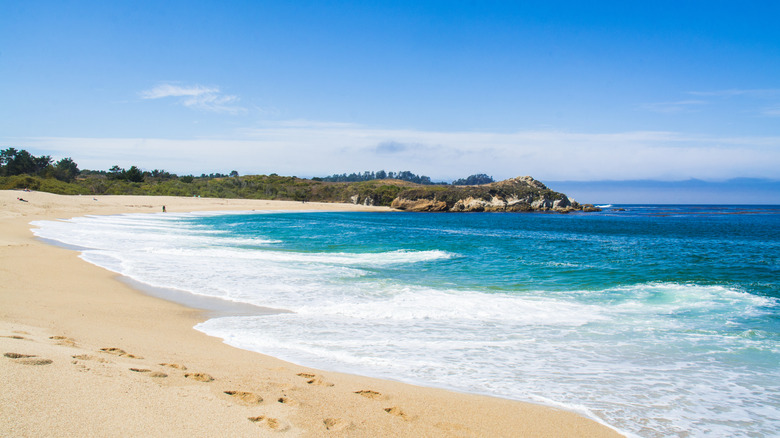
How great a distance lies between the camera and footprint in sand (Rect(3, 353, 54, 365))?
4.34 m

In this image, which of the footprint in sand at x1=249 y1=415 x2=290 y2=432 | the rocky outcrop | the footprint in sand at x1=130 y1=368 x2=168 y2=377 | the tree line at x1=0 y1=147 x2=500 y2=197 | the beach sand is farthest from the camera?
the rocky outcrop

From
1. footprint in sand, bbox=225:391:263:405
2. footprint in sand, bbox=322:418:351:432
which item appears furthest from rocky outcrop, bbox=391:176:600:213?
footprint in sand, bbox=322:418:351:432

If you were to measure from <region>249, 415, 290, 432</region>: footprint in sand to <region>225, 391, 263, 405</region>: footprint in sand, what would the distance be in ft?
1.25

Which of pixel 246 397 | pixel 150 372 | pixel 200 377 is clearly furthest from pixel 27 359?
pixel 246 397

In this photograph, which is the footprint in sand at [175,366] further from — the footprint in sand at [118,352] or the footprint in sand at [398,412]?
the footprint in sand at [398,412]

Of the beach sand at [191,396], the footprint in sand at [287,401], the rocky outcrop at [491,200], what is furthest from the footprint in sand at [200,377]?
the rocky outcrop at [491,200]

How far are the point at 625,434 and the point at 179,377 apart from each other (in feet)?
15.7

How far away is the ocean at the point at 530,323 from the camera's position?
5.45 metres

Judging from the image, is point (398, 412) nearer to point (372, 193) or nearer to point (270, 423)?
point (270, 423)

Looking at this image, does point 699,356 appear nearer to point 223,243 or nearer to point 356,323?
A: point 356,323

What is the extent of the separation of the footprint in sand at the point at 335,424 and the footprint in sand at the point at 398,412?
1.82 ft

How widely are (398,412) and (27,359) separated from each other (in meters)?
3.84

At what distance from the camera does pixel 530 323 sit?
349 inches

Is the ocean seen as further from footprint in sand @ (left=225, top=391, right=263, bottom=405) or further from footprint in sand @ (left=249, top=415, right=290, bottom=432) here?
footprint in sand @ (left=249, top=415, right=290, bottom=432)
